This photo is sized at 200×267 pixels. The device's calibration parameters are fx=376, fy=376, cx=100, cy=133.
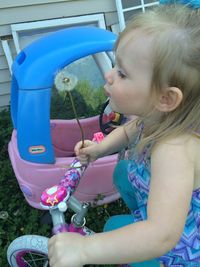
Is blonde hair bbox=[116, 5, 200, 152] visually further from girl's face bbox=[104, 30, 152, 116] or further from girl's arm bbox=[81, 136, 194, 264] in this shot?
girl's arm bbox=[81, 136, 194, 264]

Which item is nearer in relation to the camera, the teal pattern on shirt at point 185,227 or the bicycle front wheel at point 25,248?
the teal pattern on shirt at point 185,227

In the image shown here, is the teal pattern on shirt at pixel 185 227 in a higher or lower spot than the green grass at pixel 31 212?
higher

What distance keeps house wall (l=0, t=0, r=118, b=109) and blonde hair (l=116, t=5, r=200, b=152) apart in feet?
7.50

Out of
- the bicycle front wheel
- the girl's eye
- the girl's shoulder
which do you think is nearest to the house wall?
the bicycle front wheel

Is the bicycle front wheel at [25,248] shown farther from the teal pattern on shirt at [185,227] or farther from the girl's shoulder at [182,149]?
the girl's shoulder at [182,149]

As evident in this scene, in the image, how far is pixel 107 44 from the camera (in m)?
1.81

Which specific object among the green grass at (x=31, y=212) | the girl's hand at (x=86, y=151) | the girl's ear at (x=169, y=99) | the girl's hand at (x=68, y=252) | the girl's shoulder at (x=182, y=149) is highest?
the girl's ear at (x=169, y=99)

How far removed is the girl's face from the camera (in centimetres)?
95

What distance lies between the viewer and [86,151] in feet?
4.57

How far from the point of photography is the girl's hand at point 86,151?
1.39 meters

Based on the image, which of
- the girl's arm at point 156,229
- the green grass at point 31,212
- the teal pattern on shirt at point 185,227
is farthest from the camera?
the green grass at point 31,212

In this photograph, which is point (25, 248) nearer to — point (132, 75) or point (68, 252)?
point (68, 252)

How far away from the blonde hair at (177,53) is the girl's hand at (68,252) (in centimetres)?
35

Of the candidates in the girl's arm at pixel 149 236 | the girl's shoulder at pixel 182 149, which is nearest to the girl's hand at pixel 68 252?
the girl's arm at pixel 149 236
